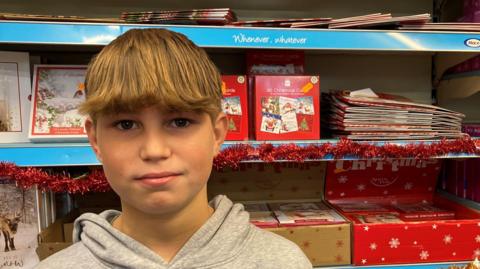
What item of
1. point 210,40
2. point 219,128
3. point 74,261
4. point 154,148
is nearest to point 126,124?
Answer: point 154,148

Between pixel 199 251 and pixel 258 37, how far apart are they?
2.16 feet

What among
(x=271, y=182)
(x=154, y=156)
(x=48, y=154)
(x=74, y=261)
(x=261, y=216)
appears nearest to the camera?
(x=154, y=156)

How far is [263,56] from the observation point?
4.63ft

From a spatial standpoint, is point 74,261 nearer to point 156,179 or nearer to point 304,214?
point 156,179

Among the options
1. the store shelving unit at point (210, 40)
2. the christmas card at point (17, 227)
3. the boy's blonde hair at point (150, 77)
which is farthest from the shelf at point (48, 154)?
the boy's blonde hair at point (150, 77)

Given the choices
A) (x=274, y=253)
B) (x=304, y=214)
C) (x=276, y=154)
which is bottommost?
(x=304, y=214)

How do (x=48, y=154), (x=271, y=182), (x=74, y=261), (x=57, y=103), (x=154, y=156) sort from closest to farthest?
1. (x=154, y=156)
2. (x=74, y=261)
3. (x=48, y=154)
4. (x=57, y=103)
5. (x=271, y=182)

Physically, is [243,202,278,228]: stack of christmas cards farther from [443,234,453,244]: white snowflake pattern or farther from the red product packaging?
[443,234,453,244]: white snowflake pattern

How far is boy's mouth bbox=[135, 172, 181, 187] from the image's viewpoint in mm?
629

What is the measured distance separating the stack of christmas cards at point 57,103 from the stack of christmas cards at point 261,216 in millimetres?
617

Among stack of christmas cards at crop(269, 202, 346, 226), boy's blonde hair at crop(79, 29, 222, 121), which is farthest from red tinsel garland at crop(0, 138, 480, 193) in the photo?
boy's blonde hair at crop(79, 29, 222, 121)

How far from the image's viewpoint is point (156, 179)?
2.07 feet

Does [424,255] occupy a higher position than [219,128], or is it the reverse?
[219,128]

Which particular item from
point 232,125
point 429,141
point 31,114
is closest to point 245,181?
point 232,125
